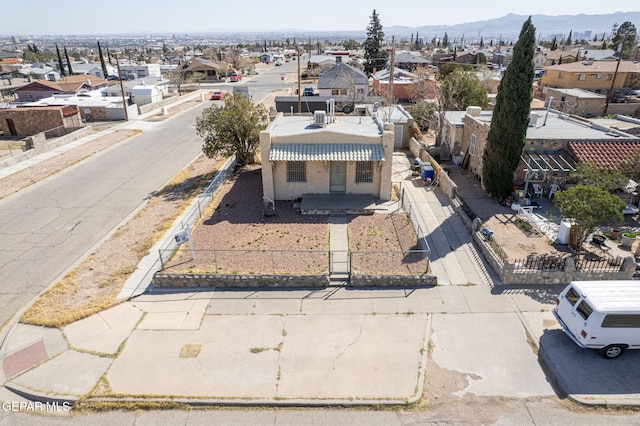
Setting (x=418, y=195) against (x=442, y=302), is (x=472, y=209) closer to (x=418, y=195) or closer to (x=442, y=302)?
(x=418, y=195)

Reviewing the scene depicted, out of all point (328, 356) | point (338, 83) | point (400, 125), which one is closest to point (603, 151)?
point (400, 125)

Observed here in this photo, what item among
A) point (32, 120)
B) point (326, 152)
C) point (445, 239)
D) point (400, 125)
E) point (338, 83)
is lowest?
point (445, 239)

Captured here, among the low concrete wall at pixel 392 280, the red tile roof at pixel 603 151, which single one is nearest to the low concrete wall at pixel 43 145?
the low concrete wall at pixel 392 280

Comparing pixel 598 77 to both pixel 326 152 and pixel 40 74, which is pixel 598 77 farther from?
pixel 40 74

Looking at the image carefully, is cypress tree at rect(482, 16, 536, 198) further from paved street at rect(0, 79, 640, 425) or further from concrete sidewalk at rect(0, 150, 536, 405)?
concrete sidewalk at rect(0, 150, 536, 405)

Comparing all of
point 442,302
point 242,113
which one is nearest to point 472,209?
point 442,302

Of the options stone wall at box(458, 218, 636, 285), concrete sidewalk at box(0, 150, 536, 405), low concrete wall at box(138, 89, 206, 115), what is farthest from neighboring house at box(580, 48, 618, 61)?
concrete sidewalk at box(0, 150, 536, 405)
